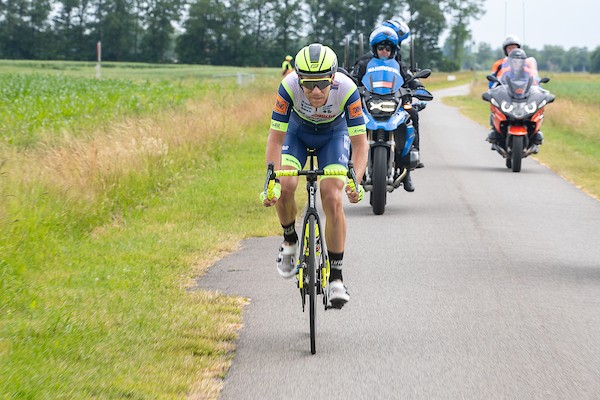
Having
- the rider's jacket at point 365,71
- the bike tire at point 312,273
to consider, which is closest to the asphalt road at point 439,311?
the bike tire at point 312,273

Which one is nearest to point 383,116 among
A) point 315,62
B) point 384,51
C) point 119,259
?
point 384,51

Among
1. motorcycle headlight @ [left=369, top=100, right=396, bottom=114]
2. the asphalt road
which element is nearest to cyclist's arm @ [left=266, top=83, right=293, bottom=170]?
the asphalt road

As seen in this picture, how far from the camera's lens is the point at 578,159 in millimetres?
21109

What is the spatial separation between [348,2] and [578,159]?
48.7 m

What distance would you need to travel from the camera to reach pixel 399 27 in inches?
536

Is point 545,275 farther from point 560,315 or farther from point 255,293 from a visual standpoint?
point 255,293

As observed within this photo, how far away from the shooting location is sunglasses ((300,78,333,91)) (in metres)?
6.91

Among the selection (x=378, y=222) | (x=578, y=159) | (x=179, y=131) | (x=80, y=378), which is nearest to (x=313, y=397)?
(x=80, y=378)

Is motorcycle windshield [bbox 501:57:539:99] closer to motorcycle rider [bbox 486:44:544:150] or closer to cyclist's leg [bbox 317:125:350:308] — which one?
motorcycle rider [bbox 486:44:544:150]

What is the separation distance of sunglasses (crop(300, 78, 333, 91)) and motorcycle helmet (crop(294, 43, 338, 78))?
44mm

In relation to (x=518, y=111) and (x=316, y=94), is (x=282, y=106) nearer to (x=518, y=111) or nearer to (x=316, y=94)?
(x=316, y=94)

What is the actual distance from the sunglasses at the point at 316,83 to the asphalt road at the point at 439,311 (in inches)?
64.7

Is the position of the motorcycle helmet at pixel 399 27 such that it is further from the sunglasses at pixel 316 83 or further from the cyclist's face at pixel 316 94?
the sunglasses at pixel 316 83

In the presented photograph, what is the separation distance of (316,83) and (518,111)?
11346 mm
